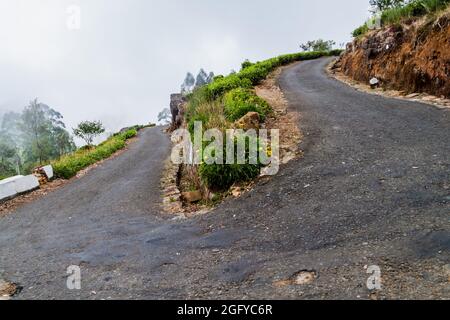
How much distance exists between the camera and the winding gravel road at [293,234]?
143 inches

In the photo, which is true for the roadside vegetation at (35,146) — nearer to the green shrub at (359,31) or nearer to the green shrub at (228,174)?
the green shrub at (359,31)

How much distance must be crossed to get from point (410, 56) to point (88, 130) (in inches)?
1126

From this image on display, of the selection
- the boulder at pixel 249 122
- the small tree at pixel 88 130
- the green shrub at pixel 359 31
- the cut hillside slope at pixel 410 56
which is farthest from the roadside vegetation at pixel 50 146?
the green shrub at pixel 359 31

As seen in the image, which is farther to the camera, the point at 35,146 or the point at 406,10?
the point at 35,146

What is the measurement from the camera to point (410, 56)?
37.6ft

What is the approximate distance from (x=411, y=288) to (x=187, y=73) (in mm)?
99109

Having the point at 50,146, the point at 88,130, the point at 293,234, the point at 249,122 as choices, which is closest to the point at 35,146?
the point at 50,146

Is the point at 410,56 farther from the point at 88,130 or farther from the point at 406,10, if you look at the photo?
the point at 88,130

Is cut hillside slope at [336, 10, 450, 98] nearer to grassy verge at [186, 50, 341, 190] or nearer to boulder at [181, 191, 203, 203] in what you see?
grassy verge at [186, 50, 341, 190]

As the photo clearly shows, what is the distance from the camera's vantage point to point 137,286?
4066 mm
